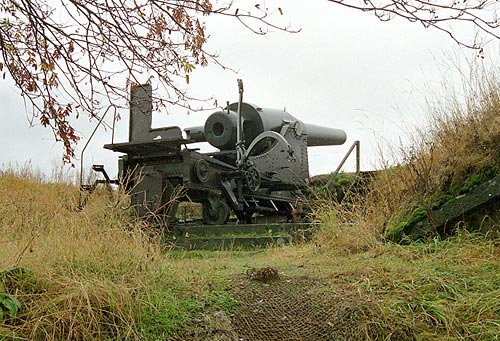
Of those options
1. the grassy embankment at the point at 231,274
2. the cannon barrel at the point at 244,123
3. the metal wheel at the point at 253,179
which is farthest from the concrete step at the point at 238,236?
the cannon barrel at the point at 244,123

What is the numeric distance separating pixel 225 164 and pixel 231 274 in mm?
5583

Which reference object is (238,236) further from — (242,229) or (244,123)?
(244,123)

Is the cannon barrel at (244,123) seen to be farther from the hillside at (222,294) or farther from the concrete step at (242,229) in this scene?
the hillside at (222,294)

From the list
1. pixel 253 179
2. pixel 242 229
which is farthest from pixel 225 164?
pixel 242 229

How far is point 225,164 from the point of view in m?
9.95

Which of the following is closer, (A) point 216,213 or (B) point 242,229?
(B) point 242,229

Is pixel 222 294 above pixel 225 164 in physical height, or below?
below

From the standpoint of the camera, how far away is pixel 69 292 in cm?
326

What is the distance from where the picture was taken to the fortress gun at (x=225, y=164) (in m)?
9.06

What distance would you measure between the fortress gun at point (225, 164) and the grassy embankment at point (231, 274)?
10.5ft

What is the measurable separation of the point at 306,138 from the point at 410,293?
8290 mm

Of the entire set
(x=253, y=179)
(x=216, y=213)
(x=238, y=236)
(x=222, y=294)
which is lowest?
(x=222, y=294)

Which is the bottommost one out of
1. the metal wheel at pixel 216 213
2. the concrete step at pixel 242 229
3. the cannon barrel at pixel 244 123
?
the concrete step at pixel 242 229

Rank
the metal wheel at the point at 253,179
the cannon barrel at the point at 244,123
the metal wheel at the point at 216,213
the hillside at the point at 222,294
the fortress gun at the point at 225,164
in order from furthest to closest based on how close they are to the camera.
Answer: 1. the cannon barrel at the point at 244,123
2. the metal wheel at the point at 253,179
3. the metal wheel at the point at 216,213
4. the fortress gun at the point at 225,164
5. the hillside at the point at 222,294
